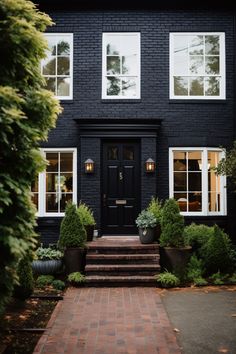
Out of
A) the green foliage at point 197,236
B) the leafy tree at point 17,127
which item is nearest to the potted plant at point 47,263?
the green foliage at point 197,236

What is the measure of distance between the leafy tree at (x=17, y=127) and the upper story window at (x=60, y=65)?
6758 millimetres

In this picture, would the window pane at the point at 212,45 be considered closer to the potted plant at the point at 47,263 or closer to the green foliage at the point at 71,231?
the green foliage at the point at 71,231

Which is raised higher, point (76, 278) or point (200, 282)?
point (76, 278)

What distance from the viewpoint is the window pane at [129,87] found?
11703 mm

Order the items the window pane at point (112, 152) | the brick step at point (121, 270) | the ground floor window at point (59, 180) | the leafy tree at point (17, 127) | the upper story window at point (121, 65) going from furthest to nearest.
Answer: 1. the upper story window at point (121, 65)
2. the ground floor window at point (59, 180)
3. the window pane at point (112, 152)
4. the brick step at point (121, 270)
5. the leafy tree at point (17, 127)

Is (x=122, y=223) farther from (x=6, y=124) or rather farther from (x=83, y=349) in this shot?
(x=6, y=124)

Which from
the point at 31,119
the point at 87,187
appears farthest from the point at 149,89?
the point at 31,119

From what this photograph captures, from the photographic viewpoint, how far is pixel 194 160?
11594 mm

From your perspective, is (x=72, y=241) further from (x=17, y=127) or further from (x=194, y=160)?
(x=17, y=127)

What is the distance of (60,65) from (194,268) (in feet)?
21.8

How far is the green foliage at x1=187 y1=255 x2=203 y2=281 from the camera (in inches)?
363

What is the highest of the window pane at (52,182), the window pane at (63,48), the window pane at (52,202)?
the window pane at (63,48)

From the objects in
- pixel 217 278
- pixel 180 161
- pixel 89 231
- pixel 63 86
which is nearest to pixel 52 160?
pixel 63 86

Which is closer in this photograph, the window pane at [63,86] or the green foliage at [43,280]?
the green foliage at [43,280]
